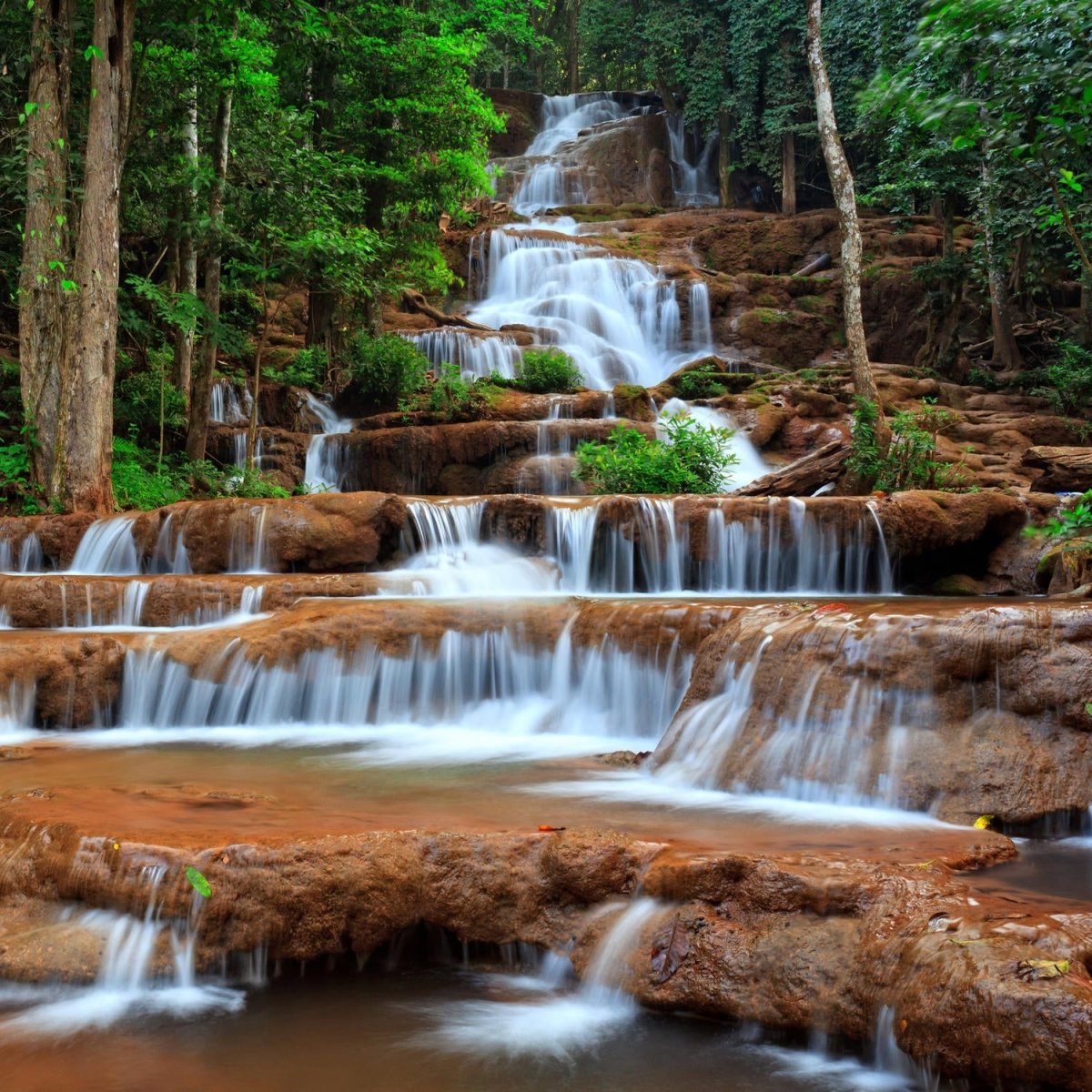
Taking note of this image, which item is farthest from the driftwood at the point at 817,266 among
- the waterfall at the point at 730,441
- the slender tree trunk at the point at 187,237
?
the slender tree trunk at the point at 187,237

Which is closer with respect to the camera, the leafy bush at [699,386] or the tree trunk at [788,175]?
the leafy bush at [699,386]

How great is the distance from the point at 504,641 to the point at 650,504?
11.0ft

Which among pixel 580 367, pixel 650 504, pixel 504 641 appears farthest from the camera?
pixel 580 367

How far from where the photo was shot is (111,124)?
448 inches

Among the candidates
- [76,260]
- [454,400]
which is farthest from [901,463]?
[76,260]

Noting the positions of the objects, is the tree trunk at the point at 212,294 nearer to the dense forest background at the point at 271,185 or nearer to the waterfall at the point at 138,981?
the dense forest background at the point at 271,185

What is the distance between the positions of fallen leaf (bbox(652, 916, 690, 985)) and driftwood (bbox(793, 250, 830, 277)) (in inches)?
954

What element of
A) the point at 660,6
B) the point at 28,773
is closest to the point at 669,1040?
the point at 28,773

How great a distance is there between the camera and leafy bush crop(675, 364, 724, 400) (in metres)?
17.4

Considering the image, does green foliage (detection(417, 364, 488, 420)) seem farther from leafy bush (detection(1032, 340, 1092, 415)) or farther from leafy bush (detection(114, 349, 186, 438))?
leafy bush (detection(1032, 340, 1092, 415))

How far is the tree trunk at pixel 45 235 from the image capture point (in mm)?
11438

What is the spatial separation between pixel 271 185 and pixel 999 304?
14.6 metres

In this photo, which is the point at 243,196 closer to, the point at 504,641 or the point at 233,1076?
the point at 504,641

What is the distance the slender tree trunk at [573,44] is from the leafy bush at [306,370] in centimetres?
2850
